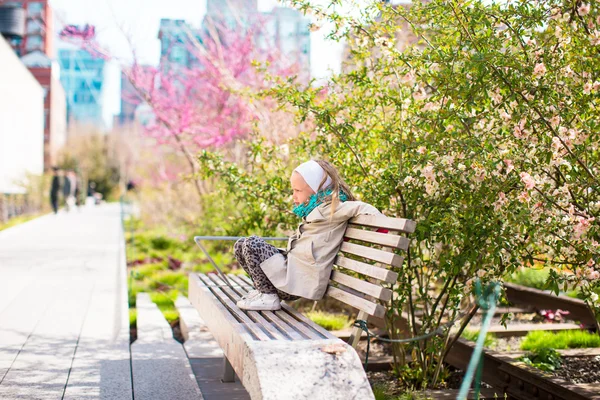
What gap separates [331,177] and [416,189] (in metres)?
0.48

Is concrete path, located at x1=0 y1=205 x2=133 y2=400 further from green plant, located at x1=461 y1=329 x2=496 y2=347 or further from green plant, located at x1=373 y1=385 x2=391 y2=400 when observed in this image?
green plant, located at x1=461 y1=329 x2=496 y2=347

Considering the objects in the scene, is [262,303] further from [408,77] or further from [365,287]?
[408,77]

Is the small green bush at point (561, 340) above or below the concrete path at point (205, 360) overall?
above

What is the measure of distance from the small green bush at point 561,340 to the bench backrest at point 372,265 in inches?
90.9

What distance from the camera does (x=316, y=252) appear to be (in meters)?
3.52

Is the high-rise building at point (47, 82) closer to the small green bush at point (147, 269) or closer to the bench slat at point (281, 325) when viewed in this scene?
the small green bush at point (147, 269)

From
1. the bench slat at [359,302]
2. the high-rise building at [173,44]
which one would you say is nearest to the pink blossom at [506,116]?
the bench slat at [359,302]

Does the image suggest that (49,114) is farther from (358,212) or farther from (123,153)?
(358,212)

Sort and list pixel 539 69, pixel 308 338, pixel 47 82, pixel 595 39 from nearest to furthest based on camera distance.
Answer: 1. pixel 308 338
2. pixel 595 39
3. pixel 539 69
4. pixel 47 82

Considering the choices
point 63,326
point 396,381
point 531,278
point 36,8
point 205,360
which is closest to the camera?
point 396,381

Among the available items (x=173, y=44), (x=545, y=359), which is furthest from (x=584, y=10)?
(x=173, y=44)

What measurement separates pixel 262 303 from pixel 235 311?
0.57 ft

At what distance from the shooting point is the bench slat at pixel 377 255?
9.71 ft

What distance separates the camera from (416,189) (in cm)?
377
